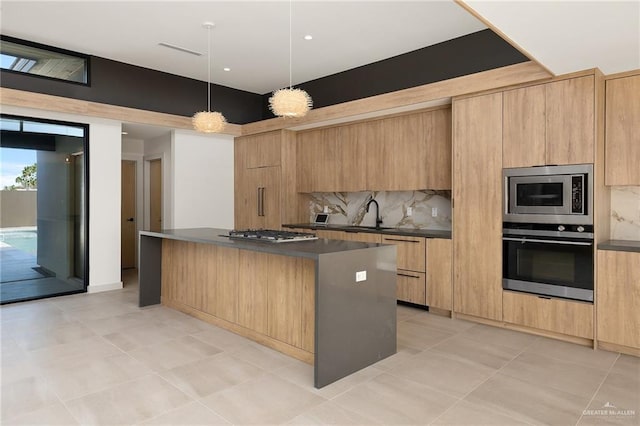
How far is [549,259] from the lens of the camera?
3.68 meters

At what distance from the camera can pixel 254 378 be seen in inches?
112

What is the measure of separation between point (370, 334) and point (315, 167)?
11.7 ft

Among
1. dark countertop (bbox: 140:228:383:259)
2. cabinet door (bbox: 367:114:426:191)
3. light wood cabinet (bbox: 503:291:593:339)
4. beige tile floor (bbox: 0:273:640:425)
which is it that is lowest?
beige tile floor (bbox: 0:273:640:425)

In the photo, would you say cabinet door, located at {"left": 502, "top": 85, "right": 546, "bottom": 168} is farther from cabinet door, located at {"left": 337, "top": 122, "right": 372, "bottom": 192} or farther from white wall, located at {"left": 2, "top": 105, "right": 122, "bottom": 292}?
white wall, located at {"left": 2, "top": 105, "right": 122, "bottom": 292}

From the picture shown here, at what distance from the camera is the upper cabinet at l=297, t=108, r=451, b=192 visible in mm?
4754

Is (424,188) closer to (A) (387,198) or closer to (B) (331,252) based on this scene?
(A) (387,198)

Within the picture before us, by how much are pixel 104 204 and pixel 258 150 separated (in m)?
2.45

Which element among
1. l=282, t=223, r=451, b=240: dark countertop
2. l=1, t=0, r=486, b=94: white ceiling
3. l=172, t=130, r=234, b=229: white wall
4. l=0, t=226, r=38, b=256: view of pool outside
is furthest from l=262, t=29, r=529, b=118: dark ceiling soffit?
l=0, t=226, r=38, b=256: view of pool outside

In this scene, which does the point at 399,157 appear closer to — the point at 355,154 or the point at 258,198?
the point at 355,154

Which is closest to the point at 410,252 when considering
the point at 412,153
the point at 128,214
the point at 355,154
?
the point at 412,153

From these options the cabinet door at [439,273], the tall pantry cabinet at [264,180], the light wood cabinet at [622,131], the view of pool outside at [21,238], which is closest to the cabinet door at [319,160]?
the tall pantry cabinet at [264,180]

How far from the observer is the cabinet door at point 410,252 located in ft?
15.1

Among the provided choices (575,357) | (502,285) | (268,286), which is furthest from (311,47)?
Answer: (575,357)

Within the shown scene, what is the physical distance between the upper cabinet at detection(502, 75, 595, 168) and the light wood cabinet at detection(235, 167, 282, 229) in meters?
3.58
